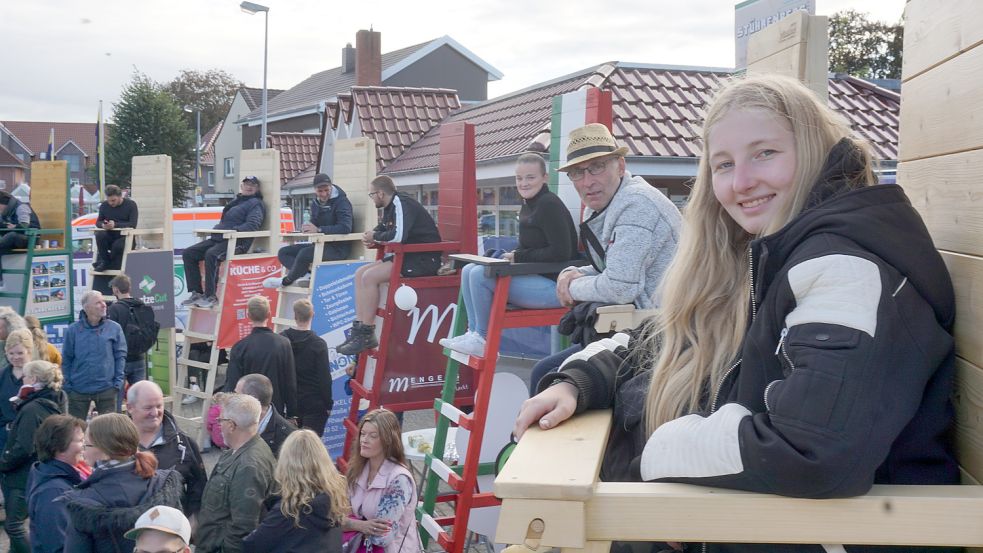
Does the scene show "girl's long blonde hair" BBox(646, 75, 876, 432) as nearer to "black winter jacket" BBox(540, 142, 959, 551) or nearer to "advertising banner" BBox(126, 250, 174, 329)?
"black winter jacket" BBox(540, 142, 959, 551)

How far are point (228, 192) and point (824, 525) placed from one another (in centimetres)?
4875

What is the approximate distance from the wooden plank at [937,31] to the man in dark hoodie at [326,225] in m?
7.89

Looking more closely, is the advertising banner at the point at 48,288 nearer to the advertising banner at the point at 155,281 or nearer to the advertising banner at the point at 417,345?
the advertising banner at the point at 155,281

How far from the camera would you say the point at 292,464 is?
454cm

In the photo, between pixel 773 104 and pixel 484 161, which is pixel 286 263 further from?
pixel 773 104

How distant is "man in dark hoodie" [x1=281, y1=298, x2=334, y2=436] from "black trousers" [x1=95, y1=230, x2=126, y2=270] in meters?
4.65

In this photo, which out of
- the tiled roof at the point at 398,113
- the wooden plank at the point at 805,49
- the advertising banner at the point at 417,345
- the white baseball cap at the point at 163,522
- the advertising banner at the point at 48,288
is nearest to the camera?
the wooden plank at the point at 805,49

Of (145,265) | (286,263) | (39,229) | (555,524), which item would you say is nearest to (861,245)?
(555,524)

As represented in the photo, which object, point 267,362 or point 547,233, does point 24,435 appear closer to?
point 267,362

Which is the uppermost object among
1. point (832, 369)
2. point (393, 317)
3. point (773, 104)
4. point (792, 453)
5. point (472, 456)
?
point (773, 104)

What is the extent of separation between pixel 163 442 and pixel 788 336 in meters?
4.74

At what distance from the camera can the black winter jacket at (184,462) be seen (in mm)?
5195

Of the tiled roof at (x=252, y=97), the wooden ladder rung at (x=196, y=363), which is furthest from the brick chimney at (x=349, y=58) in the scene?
the wooden ladder rung at (x=196, y=363)

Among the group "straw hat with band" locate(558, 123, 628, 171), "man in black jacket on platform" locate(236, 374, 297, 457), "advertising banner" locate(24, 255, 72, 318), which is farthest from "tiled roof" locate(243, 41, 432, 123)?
"straw hat with band" locate(558, 123, 628, 171)
